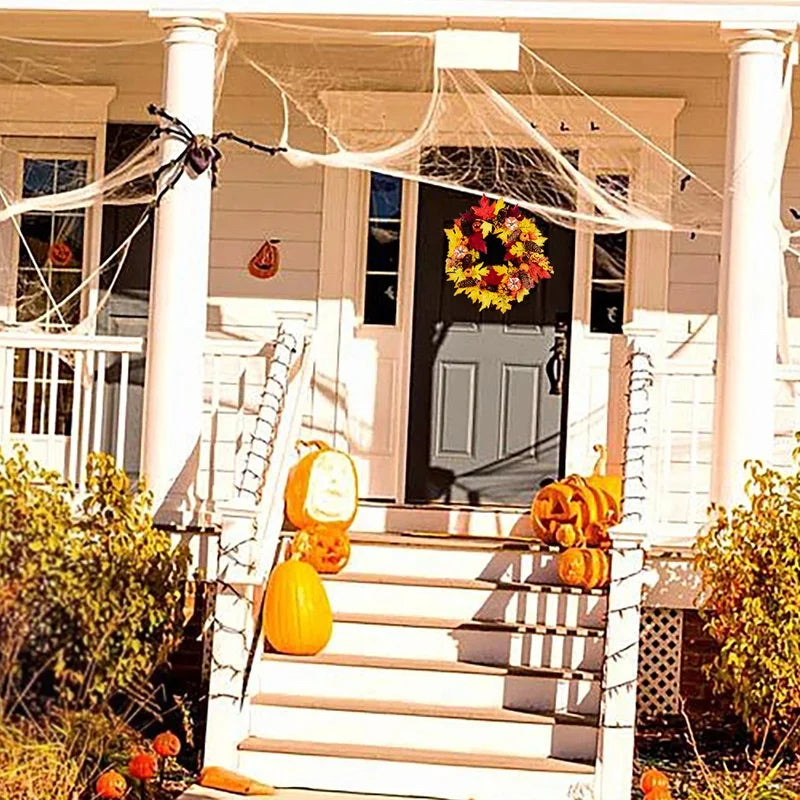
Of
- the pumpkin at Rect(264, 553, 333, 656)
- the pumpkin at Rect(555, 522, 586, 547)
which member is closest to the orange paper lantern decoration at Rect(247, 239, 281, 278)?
the pumpkin at Rect(555, 522, 586, 547)

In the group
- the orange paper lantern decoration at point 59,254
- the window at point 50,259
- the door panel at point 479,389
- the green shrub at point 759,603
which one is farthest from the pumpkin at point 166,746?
the orange paper lantern decoration at point 59,254

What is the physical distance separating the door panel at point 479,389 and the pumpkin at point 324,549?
2.18 m

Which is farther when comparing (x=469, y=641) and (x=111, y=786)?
(x=469, y=641)

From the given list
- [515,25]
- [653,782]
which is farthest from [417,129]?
[653,782]

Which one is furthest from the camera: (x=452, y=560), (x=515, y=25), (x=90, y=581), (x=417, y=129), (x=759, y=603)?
(x=417, y=129)

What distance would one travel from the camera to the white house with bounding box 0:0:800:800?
8438mm

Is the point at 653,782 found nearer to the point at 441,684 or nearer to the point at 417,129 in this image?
the point at 441,684

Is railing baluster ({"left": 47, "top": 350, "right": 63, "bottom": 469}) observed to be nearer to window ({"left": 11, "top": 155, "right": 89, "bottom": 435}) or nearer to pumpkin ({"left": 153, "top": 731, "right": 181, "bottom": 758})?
window ({"left": 11, "top": 155, "right": 89, "bottom": 435})

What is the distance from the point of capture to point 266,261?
11375mm

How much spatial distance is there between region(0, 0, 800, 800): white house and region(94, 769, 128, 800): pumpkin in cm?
57

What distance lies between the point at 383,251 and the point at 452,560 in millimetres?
2780

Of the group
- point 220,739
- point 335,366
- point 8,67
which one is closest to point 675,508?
point 335,366

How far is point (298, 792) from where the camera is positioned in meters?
8.06

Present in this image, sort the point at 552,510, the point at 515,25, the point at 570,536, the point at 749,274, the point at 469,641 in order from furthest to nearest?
the point at 515,25 < the point at 552,510 < the point at 570,536 < the point at 749,274 < the point at 469,641
